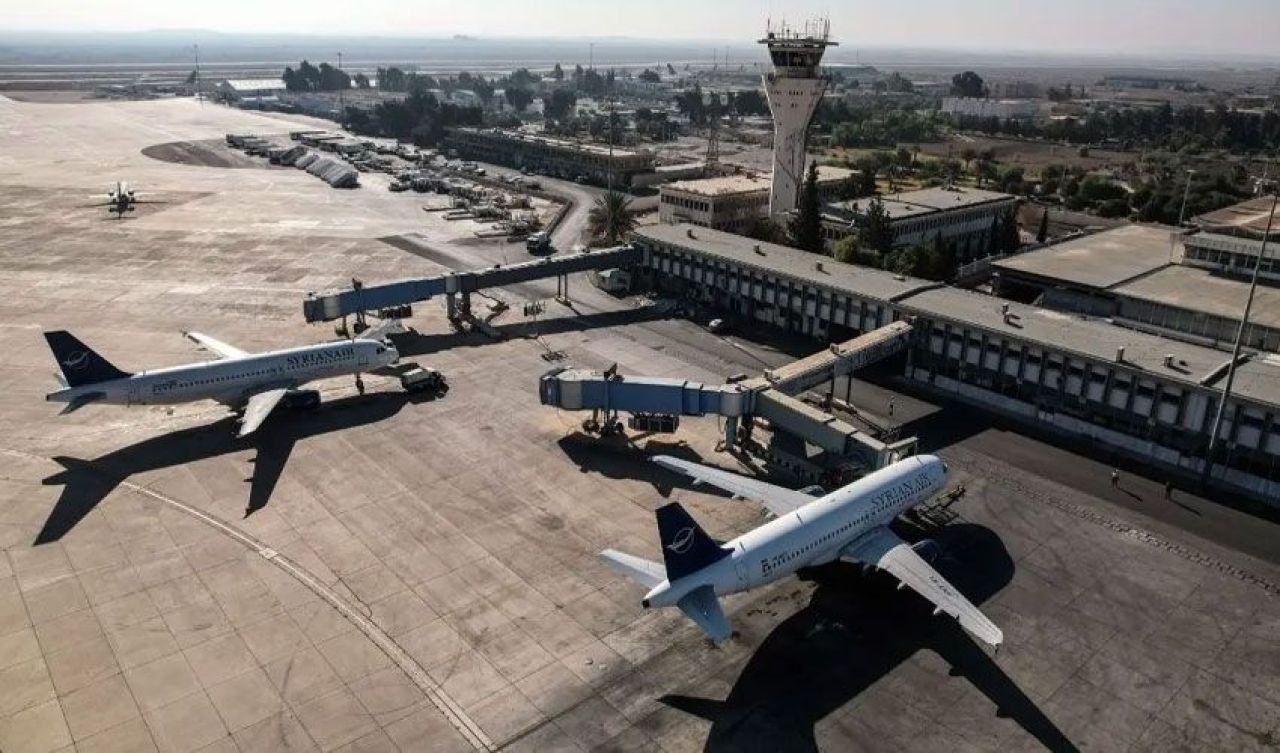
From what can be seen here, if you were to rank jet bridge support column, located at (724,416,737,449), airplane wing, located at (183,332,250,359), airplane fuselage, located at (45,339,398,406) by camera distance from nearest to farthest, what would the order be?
airplane fuselage, located at (45,339,398,406) < jet bridge support column, located at (724,416,737,449) < airplane wing, located at (183,332,250,359)

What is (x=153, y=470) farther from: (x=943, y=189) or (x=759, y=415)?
(x=943, y=189)

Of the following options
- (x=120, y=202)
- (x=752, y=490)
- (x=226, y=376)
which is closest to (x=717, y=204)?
(x=226, y=376)

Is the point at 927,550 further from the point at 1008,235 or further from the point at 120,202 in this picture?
the point at 120,202

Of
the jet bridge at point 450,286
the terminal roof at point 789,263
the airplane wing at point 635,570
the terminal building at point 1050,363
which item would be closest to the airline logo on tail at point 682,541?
the airplane wing at point 635,570

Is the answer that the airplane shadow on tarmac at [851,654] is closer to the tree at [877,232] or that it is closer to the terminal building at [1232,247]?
the terminal building at [1232,247]

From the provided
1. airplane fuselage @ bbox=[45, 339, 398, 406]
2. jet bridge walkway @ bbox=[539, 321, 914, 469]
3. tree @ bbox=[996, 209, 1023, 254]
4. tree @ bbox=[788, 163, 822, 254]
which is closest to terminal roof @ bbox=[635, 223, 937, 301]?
tree @ bbox=[788, 163, 822, 254]

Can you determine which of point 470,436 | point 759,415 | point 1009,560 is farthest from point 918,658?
point 470,436

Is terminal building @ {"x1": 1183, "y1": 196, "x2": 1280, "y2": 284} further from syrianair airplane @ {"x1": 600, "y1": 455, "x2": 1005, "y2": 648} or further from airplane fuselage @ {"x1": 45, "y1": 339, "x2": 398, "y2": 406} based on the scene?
airplane fuselage @ {"x1": 45, "y1": 339, "x2": 398, "y2": 406}
